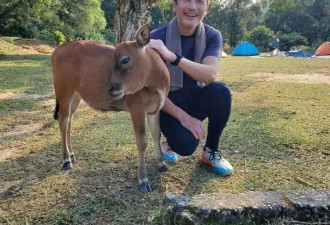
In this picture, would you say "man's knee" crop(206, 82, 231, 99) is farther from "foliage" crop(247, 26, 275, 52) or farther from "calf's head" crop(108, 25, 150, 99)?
"foliage" crop(247, 26, 275, 52)

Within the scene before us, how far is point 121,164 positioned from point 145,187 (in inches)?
27.3

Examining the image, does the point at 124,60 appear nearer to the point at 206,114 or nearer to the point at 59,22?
the point at 206,114

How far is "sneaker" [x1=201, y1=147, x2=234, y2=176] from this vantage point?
3625mm

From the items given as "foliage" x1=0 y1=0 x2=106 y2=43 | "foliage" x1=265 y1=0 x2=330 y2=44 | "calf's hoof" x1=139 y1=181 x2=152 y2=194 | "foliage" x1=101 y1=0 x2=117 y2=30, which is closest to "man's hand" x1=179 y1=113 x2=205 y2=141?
"calf's hoof" x1=139 y1=181 x2=152 y2=194

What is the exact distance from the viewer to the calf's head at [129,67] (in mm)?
3055

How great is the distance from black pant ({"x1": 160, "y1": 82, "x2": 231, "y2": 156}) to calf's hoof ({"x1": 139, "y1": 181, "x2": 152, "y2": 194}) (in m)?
0.55

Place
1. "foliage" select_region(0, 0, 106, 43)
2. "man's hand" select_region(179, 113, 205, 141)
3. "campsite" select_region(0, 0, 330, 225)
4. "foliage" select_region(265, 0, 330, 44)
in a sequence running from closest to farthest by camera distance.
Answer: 1. "campsite" select_region(0, 0, 330, 225)
2. "man's hand" select_region(179, 113, 205, 141)
3. "foliage" select_region(0, 0, 106, 43)
4. "foliage" select_region(265, 0, 330, 44)

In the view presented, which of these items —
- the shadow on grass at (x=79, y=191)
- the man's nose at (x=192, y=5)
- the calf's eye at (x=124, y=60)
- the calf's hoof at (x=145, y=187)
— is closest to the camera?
the shadow on grass at (x=79, y=191)

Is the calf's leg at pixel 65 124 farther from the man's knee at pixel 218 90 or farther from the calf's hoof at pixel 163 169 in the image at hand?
the man's knee at pixel 218 90

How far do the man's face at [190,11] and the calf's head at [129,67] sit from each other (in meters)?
0.60

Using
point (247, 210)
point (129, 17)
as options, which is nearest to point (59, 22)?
point (129, 17)

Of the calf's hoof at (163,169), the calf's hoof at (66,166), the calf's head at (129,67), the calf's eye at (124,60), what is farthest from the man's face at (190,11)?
the calf's hoof at (66,166)

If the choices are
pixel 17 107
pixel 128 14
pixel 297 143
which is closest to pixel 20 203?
pixel 297 143

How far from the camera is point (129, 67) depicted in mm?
3125
